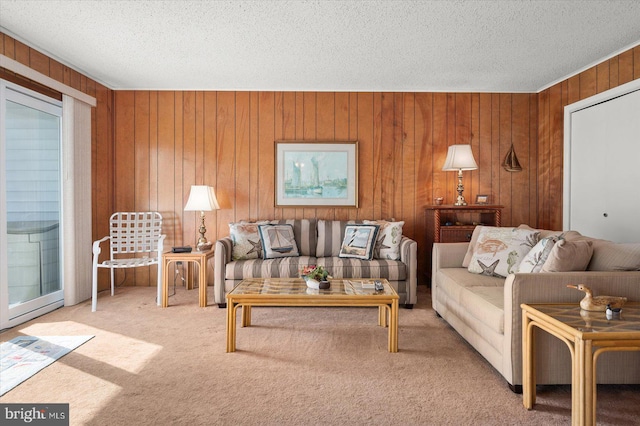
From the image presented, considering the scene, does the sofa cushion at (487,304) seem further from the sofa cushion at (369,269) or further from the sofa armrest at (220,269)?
the sofa armrest at (220,269)

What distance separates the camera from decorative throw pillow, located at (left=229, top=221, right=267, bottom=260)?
4129 mm

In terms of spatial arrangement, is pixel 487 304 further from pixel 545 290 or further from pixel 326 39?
→ pixel 326 39

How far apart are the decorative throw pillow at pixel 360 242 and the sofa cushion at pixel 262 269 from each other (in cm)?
45

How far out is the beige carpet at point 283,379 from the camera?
6.29 ft

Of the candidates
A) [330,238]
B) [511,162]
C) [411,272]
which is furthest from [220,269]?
[511,162]

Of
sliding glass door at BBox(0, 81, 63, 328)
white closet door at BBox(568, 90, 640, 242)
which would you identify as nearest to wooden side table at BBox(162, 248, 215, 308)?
sliding glass door at BBox(0, 81, 63, 328)

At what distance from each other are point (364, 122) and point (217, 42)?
6.82ft

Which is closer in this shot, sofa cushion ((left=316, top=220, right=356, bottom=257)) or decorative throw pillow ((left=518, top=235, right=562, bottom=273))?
decorative throw pillow ((left=518, top=235, right=562, bottom=273))

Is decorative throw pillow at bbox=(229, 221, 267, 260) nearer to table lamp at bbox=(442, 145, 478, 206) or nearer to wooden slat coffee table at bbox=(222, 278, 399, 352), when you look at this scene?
wooden slat coffee table at bbox=(222, 278, 399, 352)

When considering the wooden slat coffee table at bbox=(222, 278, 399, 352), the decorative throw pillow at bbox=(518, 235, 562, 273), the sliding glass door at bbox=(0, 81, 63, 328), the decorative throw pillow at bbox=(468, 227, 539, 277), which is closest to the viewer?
the decorative throw pillow at bbox=(518, 235, 562, 273)

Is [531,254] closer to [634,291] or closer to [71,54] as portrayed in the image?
[634,291]

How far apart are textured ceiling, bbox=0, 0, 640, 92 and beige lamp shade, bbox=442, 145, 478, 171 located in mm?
773

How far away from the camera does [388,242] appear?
412 cm

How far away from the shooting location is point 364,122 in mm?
4859
